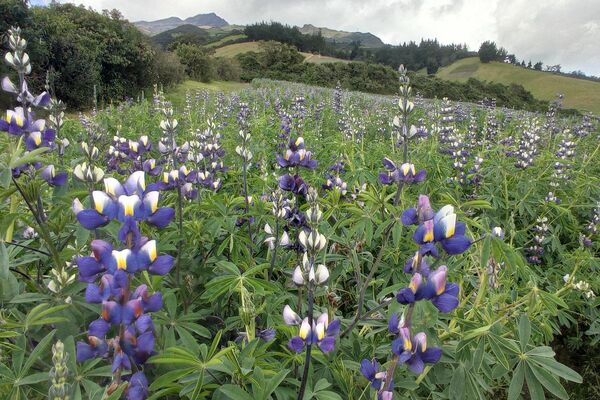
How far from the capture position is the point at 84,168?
5.18 feet

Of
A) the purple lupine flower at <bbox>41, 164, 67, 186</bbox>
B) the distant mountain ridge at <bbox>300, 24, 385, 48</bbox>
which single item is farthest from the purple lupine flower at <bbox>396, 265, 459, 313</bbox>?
the distant mountain ridge at <bbox>300, 24, 385, 48</bbox>

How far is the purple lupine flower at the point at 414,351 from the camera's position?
1120 millimetres

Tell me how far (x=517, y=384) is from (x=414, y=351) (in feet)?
1.48

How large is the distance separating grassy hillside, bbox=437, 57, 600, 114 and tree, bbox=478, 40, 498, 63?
84cm

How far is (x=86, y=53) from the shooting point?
16203 millimetres

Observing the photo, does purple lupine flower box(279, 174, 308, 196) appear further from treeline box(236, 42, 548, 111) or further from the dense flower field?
treeline box(236, 42, 548, 111)

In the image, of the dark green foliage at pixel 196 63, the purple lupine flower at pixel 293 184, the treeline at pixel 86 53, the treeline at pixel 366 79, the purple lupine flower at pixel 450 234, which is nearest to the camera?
the purple lupine flower at pixel 450 234

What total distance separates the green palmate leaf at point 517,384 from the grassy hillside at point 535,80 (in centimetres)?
3388

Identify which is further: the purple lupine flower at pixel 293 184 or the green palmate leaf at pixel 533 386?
the purple lupine flower at pixel 293 184

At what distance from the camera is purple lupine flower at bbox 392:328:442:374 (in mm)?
1120

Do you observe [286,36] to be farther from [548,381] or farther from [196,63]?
[548,381]

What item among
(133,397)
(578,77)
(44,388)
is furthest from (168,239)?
(578,77)

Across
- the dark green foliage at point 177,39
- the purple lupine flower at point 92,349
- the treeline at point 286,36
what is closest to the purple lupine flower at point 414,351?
the purple lupine flower at point 92,349

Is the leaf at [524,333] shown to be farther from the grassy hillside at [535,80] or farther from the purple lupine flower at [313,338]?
the grassy hillside at [535,80]
